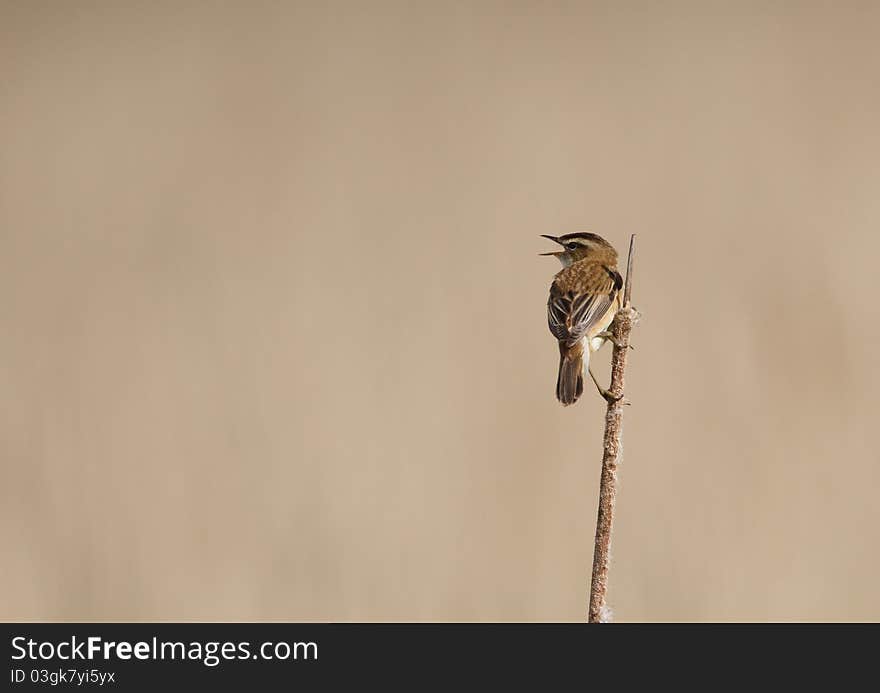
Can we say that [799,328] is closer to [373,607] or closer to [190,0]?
[373,607]

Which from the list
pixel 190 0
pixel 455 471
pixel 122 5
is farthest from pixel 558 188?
pixel 122 5

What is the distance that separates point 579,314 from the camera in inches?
111

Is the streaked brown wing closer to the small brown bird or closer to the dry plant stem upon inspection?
the small brown bird

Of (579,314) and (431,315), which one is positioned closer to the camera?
(579,314)

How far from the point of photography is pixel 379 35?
22.1 ft

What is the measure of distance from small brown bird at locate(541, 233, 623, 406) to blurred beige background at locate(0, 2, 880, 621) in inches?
53.0

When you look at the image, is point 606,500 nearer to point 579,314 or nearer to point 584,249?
point 579,314

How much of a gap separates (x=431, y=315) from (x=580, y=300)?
6.85 feet

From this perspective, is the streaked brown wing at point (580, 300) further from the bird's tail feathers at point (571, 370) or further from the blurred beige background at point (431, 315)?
the blurred beige background at point (431, 315)

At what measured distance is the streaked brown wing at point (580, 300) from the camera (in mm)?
2791

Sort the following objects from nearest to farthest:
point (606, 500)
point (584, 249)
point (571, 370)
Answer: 1. point (606, 500)
2. point (571, 370)
3. point (584, 249)

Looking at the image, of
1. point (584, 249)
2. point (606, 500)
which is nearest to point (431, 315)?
point (584, 249)

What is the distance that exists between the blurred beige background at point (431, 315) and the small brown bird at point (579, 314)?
4.41 feet

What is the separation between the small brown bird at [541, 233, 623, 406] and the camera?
2.79 meters
